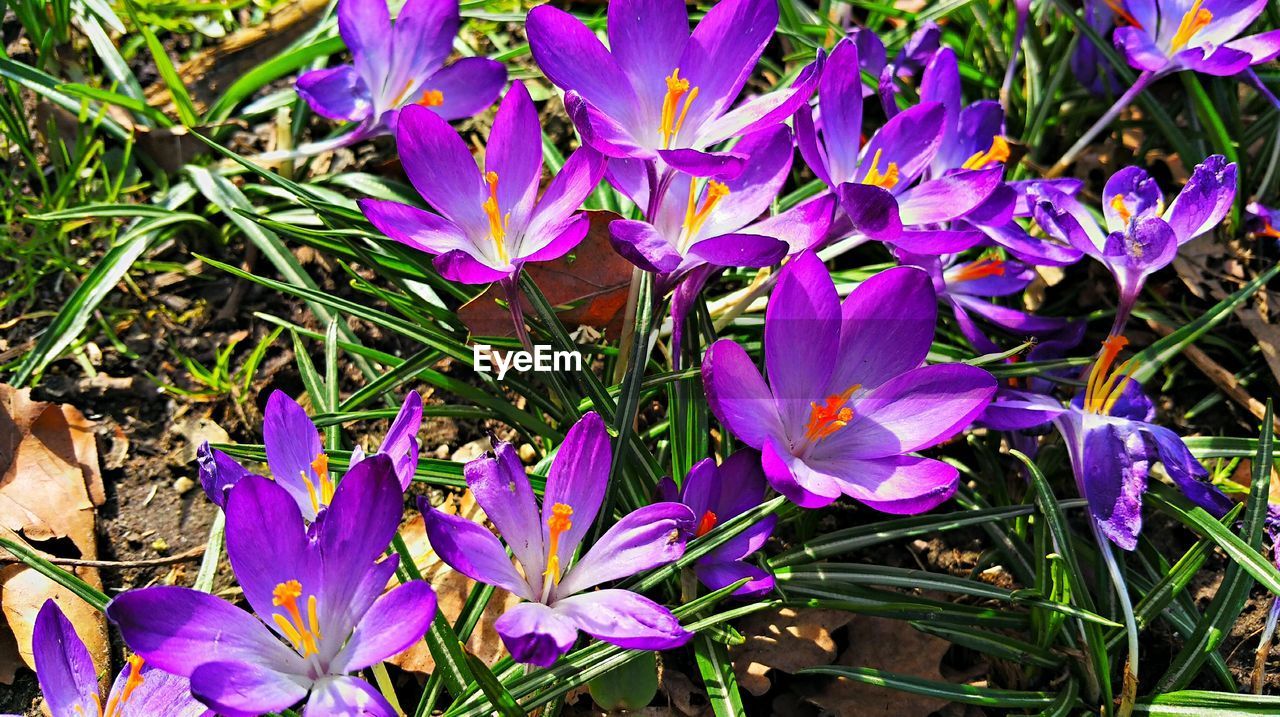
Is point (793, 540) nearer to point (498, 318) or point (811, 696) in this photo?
point (811, 696)

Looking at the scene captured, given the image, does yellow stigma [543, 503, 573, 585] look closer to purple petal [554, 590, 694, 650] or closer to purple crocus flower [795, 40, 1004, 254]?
purple petal [554, 590, 694, 650]

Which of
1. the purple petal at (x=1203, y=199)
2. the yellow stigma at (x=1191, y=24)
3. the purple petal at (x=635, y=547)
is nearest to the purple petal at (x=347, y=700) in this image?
the purple petal at (x=635, y=547)

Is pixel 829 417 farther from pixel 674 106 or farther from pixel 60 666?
pixel 60 666

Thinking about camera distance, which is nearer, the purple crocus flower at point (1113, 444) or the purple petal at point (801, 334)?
the purple petal at point (801, 334)

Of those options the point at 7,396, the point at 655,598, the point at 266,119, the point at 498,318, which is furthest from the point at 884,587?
the point at 266,119

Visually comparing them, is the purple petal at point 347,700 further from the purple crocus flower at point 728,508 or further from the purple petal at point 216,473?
the purple crocus flower at point 728,508

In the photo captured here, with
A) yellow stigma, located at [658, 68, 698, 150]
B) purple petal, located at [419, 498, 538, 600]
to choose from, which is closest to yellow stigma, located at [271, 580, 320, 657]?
purple petal, located at [419, 498, 538, 600]

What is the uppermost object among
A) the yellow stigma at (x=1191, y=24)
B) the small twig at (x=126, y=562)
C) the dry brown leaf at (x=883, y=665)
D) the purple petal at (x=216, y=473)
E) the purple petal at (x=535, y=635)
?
the yellow stigma at (x=1191, y=24)

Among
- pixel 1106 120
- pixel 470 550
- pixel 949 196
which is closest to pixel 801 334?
pixel 949 196
